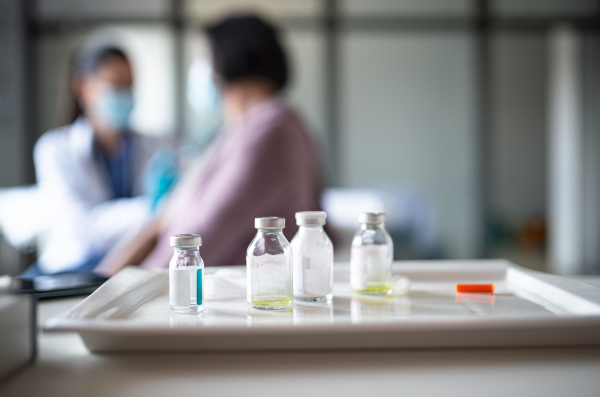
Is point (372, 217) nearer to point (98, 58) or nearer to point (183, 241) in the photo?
point (183, 241)

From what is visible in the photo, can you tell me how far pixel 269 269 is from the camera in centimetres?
57

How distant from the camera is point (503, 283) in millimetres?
720

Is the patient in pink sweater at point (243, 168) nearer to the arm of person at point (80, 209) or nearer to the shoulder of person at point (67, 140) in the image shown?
the arm of person at point (80, 209)

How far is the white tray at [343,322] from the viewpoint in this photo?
17.7 inches

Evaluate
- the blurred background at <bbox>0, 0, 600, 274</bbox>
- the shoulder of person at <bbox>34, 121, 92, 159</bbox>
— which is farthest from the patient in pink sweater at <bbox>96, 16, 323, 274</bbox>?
the blurred background at <bbox>0, 0, 600, 274</bbox>

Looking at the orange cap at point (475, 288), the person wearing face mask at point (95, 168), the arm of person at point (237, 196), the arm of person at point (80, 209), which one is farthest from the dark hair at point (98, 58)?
the orange cap at point (475, 288)

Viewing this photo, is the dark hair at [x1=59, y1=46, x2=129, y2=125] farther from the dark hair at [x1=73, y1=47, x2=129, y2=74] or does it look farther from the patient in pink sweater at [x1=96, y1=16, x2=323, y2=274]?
the patient in pink sweater at [x1=96, y1=16, x2=323, y2=274]

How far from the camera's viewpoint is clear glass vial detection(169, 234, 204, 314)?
0.54 metres

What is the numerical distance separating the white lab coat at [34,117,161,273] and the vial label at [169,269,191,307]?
3.70 ft

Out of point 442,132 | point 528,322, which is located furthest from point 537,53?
point 528,322

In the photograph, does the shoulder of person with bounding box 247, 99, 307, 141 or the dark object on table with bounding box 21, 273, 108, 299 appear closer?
the dark object on table with bounding box 21, 273, 108, 299

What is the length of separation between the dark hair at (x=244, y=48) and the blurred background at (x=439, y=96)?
6.84ft

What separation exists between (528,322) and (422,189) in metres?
3.11

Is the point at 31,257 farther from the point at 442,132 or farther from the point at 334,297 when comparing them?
the point at 334,297
